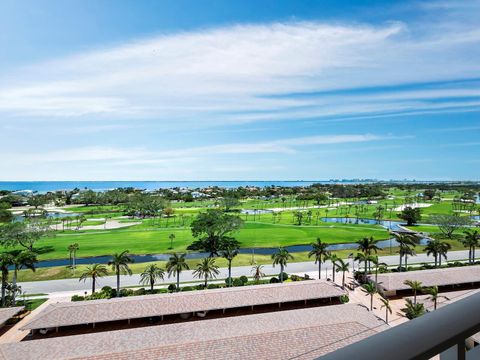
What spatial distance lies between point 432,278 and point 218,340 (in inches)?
952

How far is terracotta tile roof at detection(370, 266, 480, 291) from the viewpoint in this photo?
1281 inches

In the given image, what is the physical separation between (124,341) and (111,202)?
115037 mm

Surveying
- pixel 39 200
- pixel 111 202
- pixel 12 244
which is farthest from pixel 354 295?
pixel 39 200

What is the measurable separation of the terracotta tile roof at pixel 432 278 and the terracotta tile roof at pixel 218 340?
9419mm

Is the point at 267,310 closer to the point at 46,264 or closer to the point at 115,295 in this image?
the point at 115,295

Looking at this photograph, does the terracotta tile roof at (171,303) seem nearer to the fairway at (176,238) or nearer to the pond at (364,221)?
the fairway at (176,238)

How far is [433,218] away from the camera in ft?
229

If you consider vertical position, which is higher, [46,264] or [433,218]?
[433,218]

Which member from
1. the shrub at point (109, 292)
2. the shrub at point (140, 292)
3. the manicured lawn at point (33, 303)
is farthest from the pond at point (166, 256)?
the shrub at point (140, 292)

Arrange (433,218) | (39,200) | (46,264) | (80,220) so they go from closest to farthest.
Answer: (46,264) < (433,218) < (80,220) < (39,200)

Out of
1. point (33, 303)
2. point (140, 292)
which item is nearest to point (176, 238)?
point (140, 292)

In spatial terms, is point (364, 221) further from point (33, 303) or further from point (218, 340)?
point (218, 340)

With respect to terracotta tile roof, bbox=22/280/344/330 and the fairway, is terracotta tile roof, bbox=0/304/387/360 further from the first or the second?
the fairway

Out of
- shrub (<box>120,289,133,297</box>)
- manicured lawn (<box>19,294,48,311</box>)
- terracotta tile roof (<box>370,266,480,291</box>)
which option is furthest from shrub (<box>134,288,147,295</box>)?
terracotta tile roof (<box>370,266,480,291</box>)
